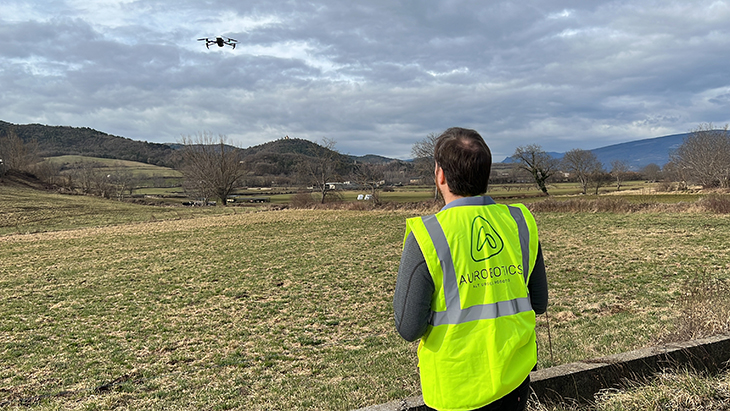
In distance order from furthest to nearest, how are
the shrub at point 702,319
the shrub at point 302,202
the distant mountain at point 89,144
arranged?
the distant mountain at point 89,144 < the shrub at point 302,202 < the shrub at point 702,319

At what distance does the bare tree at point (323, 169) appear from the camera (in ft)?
210

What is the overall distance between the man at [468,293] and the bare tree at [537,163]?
227 ft

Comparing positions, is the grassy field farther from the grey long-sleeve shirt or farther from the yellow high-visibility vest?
the grey long-sleeve shirt

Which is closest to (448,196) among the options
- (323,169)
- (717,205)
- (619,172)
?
(717,205)

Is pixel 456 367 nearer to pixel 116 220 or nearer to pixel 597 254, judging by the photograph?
pixel 597 254

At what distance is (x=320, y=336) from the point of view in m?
8.12

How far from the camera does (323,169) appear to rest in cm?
6500

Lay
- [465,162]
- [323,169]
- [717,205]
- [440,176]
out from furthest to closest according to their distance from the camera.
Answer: [323,169]
[717,205]
[440,176]
[465,162]

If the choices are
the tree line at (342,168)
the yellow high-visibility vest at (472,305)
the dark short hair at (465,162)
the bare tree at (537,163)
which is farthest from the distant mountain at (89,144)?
the yellow high-visibility vest at (472,305)

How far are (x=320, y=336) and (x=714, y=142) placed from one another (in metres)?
70.7

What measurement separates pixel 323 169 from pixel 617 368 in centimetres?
6259

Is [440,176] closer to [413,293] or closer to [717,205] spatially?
[413,293]

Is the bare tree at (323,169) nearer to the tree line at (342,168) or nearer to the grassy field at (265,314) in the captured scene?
the tree line at (342,168)

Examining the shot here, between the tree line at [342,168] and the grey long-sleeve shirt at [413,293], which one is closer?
the grey long-sleeve shirt at [413,293]
